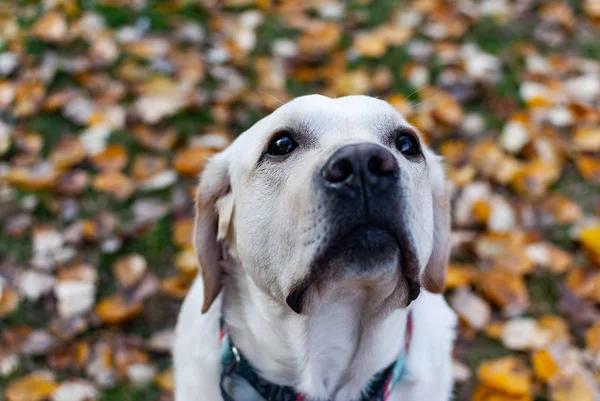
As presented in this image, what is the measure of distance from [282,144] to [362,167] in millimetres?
514

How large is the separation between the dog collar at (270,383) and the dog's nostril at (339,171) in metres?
0.88

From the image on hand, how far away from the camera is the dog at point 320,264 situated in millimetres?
1749

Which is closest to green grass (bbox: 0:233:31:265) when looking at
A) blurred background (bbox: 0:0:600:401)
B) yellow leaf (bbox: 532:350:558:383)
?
blurred background (bbox: 0:0:600:401)

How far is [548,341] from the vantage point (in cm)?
326

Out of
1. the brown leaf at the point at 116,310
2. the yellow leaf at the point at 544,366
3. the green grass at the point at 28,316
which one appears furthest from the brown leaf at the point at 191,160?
the yellow leaf at the point at 544,366

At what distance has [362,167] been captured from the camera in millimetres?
1701

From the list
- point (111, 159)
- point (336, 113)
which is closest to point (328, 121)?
point (336, 113)

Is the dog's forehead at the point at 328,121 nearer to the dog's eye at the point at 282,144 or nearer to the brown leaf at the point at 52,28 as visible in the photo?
the dog's eye at the point at 282,144

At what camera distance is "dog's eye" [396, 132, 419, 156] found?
219 centimetres

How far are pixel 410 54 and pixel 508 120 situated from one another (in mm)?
963

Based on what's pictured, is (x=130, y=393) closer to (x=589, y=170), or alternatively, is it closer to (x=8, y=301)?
(x=8, y=301)

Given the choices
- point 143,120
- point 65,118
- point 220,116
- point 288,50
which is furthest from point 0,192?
point 288,50

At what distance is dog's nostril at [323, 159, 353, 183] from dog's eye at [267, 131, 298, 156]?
43 centimetres

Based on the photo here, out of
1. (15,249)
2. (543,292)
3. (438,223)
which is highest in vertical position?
(438,223)
